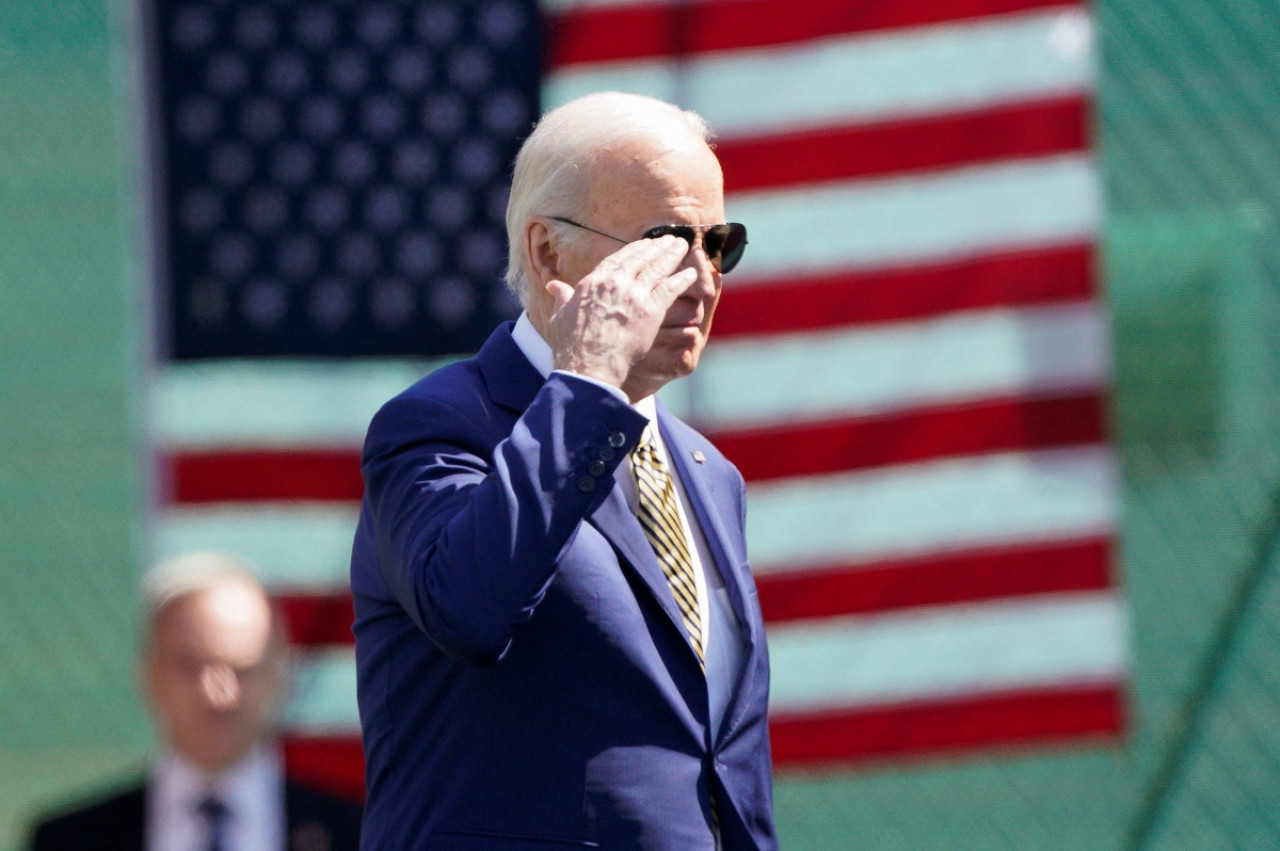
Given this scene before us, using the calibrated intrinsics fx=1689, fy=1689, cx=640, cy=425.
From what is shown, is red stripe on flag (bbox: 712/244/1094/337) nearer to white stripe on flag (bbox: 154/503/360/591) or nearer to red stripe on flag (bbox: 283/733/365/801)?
white stripe on flag (bbox: 154/503/360/591)

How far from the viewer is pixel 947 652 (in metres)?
3.47

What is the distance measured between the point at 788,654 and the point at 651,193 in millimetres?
2013

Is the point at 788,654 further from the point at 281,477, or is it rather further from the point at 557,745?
the point at 557,745

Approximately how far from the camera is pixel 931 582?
3465mm

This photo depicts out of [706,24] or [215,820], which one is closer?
[215,820]

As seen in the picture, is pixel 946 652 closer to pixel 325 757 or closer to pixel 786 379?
pixel 786 379

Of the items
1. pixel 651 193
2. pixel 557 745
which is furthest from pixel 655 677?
pixel 651 193

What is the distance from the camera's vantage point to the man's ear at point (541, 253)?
168cm

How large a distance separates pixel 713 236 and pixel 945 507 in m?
1.92

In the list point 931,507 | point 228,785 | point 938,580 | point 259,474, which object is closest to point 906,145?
point 931,507

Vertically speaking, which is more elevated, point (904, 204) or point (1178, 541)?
point (904, 204)

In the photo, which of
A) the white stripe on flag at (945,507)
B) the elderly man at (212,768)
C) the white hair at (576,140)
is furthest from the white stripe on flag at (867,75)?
the white hair at (576,140)

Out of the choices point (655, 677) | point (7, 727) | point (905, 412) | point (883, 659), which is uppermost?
point (655, 677)

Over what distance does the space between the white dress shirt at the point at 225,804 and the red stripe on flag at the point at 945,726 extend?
1028 millimetres
